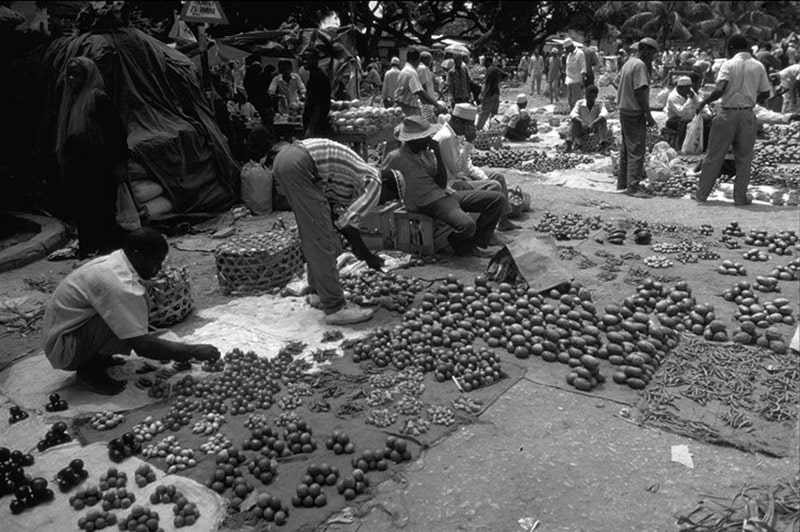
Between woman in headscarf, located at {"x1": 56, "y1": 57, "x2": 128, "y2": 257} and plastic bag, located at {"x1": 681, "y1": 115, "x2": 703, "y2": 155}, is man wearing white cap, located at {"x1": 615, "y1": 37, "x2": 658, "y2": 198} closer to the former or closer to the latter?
plastic bag, located at {"x1": 681, "y1": 115, "x2": 703, "y2": 155}

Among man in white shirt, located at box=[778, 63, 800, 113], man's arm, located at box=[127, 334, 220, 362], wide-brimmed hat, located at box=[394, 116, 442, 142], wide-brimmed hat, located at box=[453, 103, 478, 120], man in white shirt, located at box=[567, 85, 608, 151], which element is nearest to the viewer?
man's arm, located at box=[127, 334, 220, 362]

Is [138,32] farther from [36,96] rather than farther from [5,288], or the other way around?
[5,288]

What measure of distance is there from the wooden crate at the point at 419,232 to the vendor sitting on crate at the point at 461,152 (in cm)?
61

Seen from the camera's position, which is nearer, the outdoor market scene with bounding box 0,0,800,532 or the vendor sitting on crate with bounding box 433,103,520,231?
the outdoor market scene with bounding box 0,0,800,532

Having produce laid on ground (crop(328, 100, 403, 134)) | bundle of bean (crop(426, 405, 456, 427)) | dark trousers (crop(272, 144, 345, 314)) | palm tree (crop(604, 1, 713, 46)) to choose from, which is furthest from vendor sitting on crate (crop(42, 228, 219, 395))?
palm tree (crop(604, 1, 713, 46))

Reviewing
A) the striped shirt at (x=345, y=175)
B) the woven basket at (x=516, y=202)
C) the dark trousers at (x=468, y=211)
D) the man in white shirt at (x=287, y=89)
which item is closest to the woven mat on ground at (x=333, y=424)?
the striped shirt at (x=345, y=175)

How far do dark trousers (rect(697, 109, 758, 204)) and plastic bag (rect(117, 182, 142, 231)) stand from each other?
7.38m

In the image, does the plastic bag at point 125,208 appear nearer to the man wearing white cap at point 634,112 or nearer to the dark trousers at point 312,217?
the dark trousers at point 312,217

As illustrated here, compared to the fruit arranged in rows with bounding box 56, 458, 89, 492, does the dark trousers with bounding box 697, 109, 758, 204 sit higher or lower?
higher

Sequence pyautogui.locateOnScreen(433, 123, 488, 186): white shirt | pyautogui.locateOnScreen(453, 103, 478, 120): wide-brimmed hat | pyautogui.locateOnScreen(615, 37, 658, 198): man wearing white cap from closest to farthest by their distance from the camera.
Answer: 1. pyautogui.locateOnScreen(433, 123, 488, 186): white shirt
2. pyautogui.locateOnScreen(453, 103, 478, 120): wide-brimmed hat
3. pyautogui.locateOnScreen(615, 37, 658, 198): man wearing white cap

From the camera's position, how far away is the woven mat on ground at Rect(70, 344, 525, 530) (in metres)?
3.36

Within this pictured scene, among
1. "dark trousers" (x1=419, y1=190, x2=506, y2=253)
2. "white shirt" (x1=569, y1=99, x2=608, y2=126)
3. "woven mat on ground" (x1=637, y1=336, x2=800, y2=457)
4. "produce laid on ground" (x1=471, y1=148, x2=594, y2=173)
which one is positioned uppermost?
"white shirt" (x1=569, y1=99, x2=608, y2=126)

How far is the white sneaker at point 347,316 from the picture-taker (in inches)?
209

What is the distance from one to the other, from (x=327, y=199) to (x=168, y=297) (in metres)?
1.58
